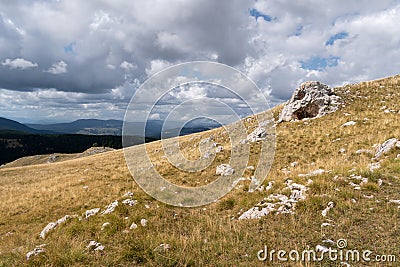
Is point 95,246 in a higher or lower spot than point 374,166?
lower

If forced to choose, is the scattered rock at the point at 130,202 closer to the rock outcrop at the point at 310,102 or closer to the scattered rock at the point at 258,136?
the scattered rock at the point at 258,136

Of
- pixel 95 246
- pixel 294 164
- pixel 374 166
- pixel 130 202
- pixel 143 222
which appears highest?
pixel 374 166

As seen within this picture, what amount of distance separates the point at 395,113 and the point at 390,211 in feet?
69.1

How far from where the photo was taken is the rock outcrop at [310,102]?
29.8 metres

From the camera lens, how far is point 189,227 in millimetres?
9609

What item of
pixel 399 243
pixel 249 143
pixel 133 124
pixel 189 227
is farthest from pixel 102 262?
pixel 249 143

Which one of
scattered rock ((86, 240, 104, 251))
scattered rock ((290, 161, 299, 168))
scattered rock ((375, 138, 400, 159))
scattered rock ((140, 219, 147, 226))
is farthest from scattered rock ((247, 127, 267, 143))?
scattered rock ((86, 240, 104, 251))

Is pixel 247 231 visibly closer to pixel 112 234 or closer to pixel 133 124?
pixel 112 234

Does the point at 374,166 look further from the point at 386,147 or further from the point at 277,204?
the point at 277,204

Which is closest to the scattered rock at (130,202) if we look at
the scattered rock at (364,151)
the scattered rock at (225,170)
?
the scattered rock at (225,170)

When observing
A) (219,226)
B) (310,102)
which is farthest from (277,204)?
(310,102)

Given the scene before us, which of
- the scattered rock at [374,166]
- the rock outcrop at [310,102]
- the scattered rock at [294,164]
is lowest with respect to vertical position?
the scattered rock at [294,164]

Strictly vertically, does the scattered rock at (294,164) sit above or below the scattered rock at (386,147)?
below

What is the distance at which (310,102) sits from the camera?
3016cm
